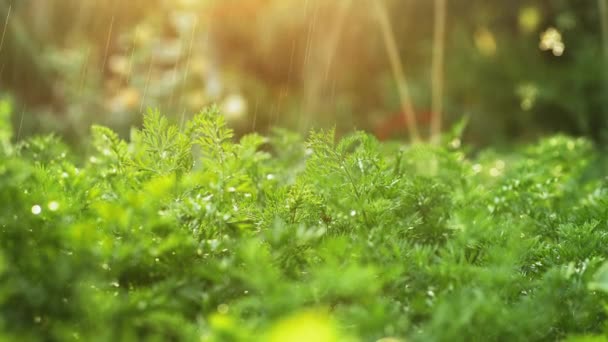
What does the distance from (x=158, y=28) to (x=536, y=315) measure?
1171 centimetres

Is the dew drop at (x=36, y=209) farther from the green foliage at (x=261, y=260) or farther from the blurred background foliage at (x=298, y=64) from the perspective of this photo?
the blurred background foliage at (x=298, y=64)

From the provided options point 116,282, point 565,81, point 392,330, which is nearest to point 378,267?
point 392,330

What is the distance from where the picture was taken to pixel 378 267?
3.55 feet

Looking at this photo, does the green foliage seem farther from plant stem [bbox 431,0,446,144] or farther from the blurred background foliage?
plant stem [bbox 431,0,446,144]

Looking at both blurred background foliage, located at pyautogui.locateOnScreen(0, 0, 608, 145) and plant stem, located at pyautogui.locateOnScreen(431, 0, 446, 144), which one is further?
plant stem, located at pyautogui.locateOnScreen(431, 0, 446, 144)

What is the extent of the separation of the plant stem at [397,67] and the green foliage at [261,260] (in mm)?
6973

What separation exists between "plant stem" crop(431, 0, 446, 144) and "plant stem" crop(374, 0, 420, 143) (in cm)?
28

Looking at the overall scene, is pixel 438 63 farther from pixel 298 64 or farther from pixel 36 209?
pixel 36 209

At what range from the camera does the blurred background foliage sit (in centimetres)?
804

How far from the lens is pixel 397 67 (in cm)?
923

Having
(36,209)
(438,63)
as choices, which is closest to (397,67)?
(438,63)

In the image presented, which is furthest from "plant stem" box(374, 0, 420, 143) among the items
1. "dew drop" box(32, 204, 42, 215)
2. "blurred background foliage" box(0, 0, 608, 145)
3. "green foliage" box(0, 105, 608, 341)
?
"dew drop" box(32, 204, 42, 215)

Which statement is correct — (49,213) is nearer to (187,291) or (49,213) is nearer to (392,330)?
(187,291)

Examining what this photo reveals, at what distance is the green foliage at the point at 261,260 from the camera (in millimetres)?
930
